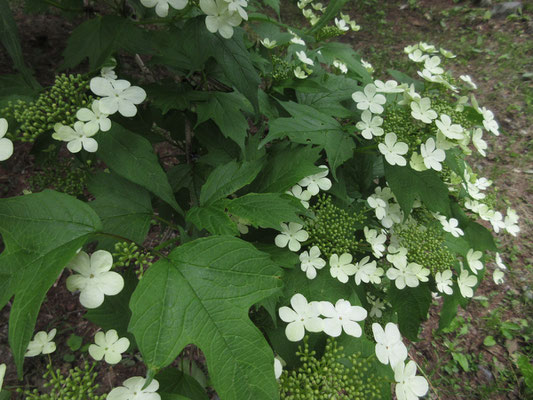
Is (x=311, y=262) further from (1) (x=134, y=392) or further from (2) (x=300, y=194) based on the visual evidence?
(1) (x=134, y=392)

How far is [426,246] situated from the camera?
5.16ft

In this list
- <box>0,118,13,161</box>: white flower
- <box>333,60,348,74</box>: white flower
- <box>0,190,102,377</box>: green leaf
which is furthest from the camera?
<box>333,60,348,74</box>: white flower

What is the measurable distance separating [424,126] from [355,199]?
0.50m

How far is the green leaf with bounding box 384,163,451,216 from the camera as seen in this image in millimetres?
1509

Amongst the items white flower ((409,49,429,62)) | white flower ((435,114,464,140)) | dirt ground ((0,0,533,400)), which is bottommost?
dirt ground ((0,0,533,400))

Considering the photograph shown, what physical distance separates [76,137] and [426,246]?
1.62 metres

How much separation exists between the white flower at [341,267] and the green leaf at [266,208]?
0.27 meters

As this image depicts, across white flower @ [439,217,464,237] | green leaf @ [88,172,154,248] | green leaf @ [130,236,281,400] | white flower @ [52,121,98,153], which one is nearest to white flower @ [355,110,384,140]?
white flower @ [439,217,464,237]

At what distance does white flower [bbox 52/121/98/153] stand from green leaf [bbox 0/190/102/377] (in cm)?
25

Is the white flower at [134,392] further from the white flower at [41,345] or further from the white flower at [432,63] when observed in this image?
the white flower at [432,63]

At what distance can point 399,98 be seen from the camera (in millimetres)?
1753

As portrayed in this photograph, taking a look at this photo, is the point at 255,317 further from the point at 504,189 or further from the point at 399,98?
the point at 504,189

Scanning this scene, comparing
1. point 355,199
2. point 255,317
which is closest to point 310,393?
point 255,317

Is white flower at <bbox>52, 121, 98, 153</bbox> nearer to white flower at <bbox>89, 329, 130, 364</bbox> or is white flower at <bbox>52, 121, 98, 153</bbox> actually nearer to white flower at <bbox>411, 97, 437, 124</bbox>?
white flower at <bbox>89, 329, 130, 364</bbox>
